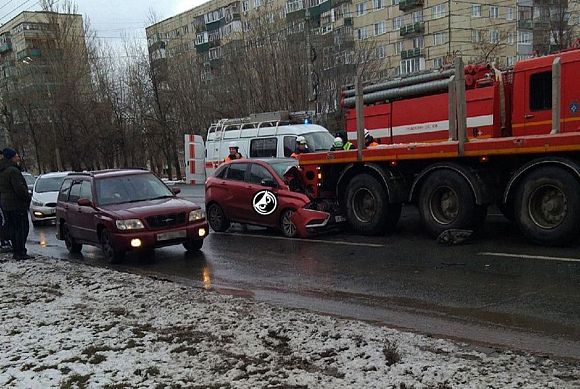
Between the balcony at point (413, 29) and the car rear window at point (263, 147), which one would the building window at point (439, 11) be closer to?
the balcony at point (413, 29)

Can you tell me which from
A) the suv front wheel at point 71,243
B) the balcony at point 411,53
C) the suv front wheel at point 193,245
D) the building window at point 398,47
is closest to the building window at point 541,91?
the suv front wheel at point 193,245

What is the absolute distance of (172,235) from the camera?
9711mm

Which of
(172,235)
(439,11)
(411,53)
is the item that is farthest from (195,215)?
(439,11)

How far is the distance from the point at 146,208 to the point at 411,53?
41.3 meters

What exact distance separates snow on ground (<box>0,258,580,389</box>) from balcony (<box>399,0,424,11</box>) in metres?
45.2

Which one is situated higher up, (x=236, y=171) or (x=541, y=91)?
(x=541, y=91)

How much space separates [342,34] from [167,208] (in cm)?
2715

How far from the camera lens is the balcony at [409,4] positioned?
46.8 metres

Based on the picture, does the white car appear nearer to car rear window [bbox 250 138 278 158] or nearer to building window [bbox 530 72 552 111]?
car rear window [bbox 250 138 278 158]

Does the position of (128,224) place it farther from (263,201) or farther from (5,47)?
(5,47)

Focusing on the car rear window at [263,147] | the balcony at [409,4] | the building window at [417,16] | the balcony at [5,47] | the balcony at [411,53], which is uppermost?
the balcony at [5,47]

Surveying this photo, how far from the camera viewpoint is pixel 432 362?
411 cm

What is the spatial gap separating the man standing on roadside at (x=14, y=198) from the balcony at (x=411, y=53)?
4100 centimetres

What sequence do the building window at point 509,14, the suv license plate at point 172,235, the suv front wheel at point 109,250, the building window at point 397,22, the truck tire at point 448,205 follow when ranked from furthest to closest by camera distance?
the building window at point 397,22, the building window at point 509,14, the suv front wheel at point 109,250, the suv license plate at point 172,235, the truck tire at point 448,205
